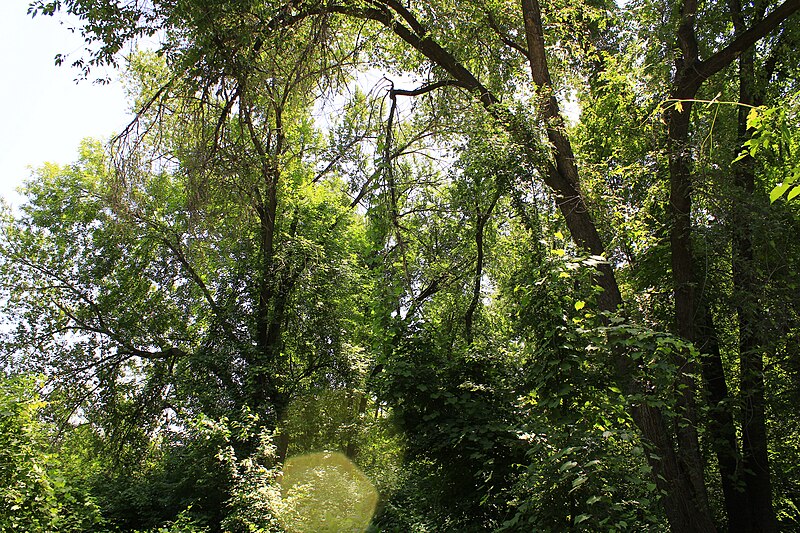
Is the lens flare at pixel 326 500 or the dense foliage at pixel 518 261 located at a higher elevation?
the dense foliage at pixel 518 261

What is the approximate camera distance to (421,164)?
13.9m

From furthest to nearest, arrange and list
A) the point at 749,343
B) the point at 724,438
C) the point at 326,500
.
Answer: the point at 326,500 → the point at 724,438 → the point at 749,343

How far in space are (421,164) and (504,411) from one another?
8.13 m

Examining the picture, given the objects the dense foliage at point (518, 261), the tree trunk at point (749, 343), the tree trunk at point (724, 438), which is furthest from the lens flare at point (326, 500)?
the tree trunk at point (749, 343)

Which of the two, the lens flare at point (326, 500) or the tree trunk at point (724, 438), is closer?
the lens flare at point (326, 500)

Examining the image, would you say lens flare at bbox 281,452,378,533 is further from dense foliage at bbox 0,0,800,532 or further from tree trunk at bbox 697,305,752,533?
tree trunk at bbox 697,305,752,533

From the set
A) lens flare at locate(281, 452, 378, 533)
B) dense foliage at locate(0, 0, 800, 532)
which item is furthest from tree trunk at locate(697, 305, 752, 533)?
lens flare at locate(281, 452, 378, 533)

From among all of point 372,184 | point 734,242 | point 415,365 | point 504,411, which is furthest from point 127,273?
point 734,242

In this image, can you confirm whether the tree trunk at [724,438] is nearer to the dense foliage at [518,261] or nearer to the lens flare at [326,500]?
the dense foliage at [518,261]

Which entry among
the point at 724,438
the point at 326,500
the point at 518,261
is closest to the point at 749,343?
the point at 724,438

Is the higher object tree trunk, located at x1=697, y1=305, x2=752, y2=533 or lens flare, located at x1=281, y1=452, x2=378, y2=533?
tree trunk, located at x1=697, y1=305, x2=752, y2=533

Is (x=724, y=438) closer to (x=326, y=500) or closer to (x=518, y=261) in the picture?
(x=518, y=261)

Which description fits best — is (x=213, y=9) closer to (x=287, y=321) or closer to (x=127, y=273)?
(x=287, y=321)

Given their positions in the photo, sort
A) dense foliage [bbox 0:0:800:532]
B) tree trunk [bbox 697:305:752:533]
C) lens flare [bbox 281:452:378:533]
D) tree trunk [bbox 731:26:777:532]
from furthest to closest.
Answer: tree trunk [bbox 697:305:752:533], lens flare [bbox 281:452:378:533], tree trunk [bbox 731:26:777:532], dense foliage [bbox 0:0:800:532]
